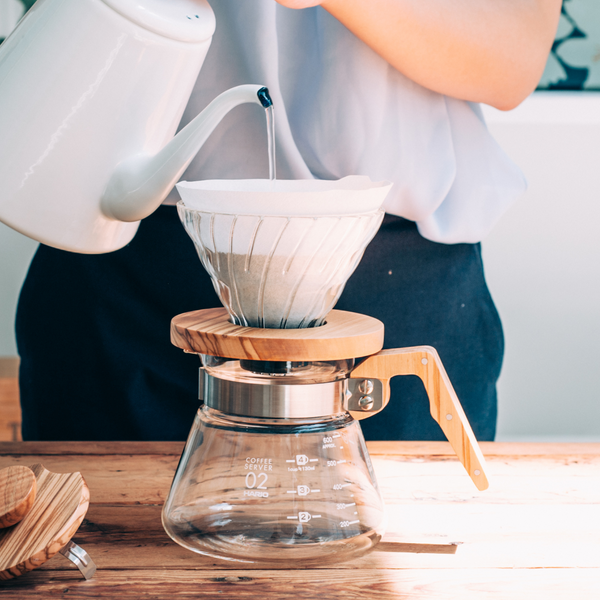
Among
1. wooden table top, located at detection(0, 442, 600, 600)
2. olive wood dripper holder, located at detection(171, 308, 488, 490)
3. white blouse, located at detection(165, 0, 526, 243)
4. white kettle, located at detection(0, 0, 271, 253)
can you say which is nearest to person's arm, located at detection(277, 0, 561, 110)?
white blouse, located at detection(165, 0, 526, 243)

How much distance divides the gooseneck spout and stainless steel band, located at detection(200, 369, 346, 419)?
0.53 feet

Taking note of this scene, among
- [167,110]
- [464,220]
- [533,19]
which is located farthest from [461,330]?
[167,110]

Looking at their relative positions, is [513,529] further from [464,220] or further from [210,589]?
[464,220]

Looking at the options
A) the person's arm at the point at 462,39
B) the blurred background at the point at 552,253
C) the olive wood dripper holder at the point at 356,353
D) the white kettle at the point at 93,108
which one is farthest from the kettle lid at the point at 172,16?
the blurred background at the point at 552,253

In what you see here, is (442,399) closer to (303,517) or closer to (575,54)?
(303,517)

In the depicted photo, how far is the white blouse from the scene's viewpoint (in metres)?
0.76

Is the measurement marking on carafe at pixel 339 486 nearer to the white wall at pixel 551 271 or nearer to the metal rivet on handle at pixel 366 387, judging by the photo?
the metal rivet on handle at pixel 366 387

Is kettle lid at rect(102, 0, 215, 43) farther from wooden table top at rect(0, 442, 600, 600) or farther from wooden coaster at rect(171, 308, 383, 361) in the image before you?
wooden table top at rect(0, 442, 600, 600)

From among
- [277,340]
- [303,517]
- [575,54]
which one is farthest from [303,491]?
[575,54]

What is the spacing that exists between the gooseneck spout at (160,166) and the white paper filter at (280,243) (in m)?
0.03

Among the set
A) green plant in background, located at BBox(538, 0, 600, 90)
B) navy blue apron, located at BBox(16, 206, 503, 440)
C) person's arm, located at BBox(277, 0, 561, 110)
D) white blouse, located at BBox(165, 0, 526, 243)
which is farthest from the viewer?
green plant in background, located at BBox(538, 0, 600, 90)

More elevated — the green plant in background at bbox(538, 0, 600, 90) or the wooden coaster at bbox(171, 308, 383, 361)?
the green plant in background at bbox(538, 0, 600, 90)

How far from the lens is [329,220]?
49cm

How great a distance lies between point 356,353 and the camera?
0.51 m
